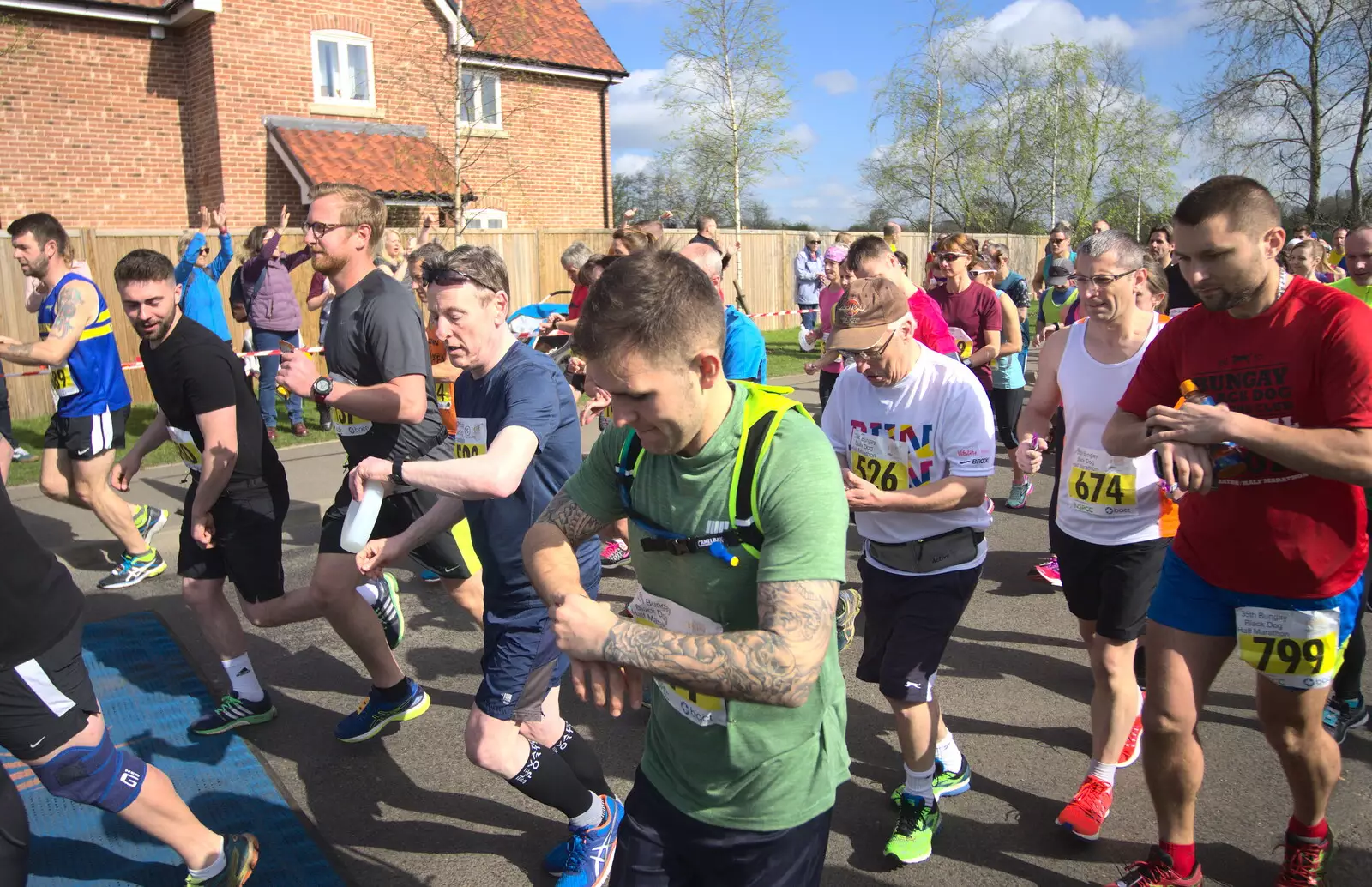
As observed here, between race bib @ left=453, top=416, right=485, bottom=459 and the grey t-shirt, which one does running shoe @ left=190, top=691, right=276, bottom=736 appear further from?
race bib @ left=453, top=416, right=485, bottom=459

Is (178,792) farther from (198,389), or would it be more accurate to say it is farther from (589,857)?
(589,857)

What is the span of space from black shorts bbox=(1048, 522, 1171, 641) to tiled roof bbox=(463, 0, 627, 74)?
15.6 m

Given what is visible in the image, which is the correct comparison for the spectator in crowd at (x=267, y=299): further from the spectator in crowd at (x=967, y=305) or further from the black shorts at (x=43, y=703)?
the black shorts at (x=43, y=703)

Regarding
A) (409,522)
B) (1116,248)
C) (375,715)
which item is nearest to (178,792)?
(375,715)

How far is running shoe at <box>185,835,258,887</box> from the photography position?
3.10 m

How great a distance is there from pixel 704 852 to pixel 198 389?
3137mm

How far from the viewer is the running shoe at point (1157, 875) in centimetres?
299

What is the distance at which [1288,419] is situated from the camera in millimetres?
2678

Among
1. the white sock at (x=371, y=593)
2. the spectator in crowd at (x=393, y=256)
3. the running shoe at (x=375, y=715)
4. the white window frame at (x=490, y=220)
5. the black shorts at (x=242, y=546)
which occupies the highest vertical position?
the white window frame at (x=490, y=220)

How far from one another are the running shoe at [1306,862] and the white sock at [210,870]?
3.50 m

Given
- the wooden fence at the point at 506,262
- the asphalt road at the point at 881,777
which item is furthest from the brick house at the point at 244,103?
the asphalt road at the point at 881,777

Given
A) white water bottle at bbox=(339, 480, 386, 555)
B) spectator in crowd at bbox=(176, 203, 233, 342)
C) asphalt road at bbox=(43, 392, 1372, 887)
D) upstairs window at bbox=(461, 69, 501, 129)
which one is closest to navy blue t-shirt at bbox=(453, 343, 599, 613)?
white water bottle at bbox=(339, 480, 386, 555)

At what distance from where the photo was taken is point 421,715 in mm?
4477

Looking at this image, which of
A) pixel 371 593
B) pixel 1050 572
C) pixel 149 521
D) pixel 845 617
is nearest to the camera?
pixel 845 617
